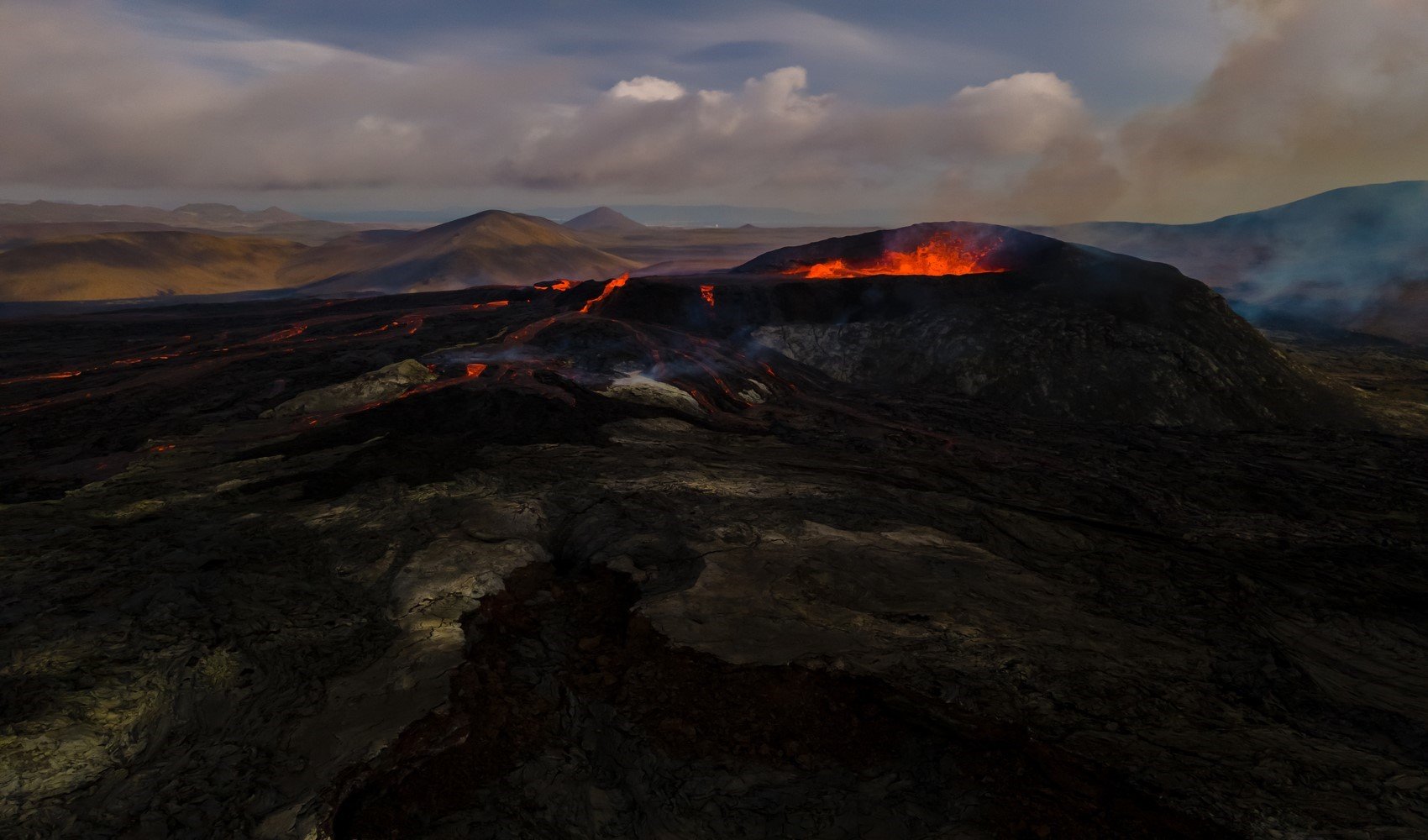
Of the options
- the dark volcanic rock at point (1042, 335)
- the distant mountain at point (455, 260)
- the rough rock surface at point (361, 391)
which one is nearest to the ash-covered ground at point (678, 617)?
the rough rock surface at point (361, 391)

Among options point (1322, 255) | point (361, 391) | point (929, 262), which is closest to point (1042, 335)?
point (929, 262)

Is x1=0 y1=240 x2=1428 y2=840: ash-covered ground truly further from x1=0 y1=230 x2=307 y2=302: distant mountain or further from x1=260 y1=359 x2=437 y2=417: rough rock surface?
x1=0 y1=230 x2=307 y2=302: distant mountain

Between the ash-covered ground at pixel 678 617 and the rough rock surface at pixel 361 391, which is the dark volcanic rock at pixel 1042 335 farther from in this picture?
the rough rock surface at pixel 361 391

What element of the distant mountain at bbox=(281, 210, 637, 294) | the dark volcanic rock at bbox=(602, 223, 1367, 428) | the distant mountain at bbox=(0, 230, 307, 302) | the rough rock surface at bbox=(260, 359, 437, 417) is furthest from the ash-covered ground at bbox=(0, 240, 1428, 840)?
the distant mountain at bbox=(0, 230, 307, 302)

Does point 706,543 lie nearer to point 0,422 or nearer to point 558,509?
point 558,509

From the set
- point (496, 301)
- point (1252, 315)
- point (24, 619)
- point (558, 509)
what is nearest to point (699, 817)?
point (558, 509)

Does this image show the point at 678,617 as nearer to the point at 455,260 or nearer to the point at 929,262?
the point at 929,262

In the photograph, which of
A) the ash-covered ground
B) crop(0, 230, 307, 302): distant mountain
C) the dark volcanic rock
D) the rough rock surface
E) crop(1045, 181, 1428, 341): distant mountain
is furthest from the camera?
→ crop(0, 230, 307, 302): distant mountain
